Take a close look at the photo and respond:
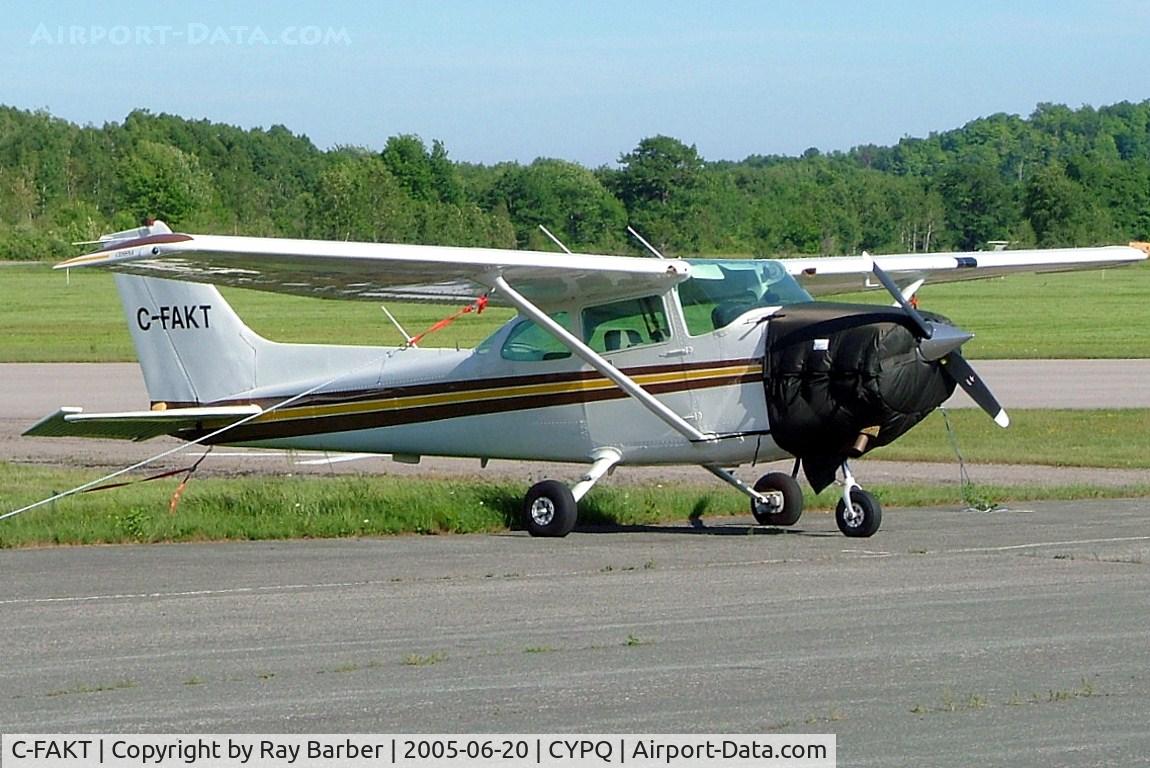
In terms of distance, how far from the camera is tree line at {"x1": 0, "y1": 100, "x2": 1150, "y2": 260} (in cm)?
8538

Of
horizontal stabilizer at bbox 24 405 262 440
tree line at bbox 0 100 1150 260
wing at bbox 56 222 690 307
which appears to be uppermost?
tree line at bbox 0 100 1150 260

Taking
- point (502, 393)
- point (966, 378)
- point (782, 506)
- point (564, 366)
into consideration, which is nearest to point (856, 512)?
point (782, 506)

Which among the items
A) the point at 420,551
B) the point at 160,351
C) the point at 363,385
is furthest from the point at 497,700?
the point at 160,351

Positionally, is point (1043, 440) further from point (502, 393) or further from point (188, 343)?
point (188, 343)

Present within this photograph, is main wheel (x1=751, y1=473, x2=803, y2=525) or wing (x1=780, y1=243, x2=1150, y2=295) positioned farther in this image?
Answer: wing (x1=780, y1=243, x2=1150, y2=295)

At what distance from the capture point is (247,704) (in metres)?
6.91

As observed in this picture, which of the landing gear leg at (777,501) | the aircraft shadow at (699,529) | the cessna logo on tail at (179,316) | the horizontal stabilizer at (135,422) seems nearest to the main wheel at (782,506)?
the landing gear leg at (777,501)

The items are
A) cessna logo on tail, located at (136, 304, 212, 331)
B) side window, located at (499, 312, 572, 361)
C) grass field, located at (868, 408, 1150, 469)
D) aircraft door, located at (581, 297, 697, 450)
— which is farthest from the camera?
grass field, located at (868, 408, 1150, 469)

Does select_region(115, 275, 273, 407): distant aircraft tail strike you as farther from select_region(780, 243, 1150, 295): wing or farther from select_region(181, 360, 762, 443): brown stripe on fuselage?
select_region(780, 243, 1150, 295): wing

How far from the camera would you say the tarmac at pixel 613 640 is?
6.60 metres

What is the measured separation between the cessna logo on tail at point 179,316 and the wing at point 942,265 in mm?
5190

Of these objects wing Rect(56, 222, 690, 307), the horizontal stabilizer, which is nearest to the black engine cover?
wing Rect(56, 222, 690, 307)

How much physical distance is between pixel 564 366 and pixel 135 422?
3821 millimetres

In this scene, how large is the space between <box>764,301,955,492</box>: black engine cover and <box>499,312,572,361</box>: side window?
1.87 m
